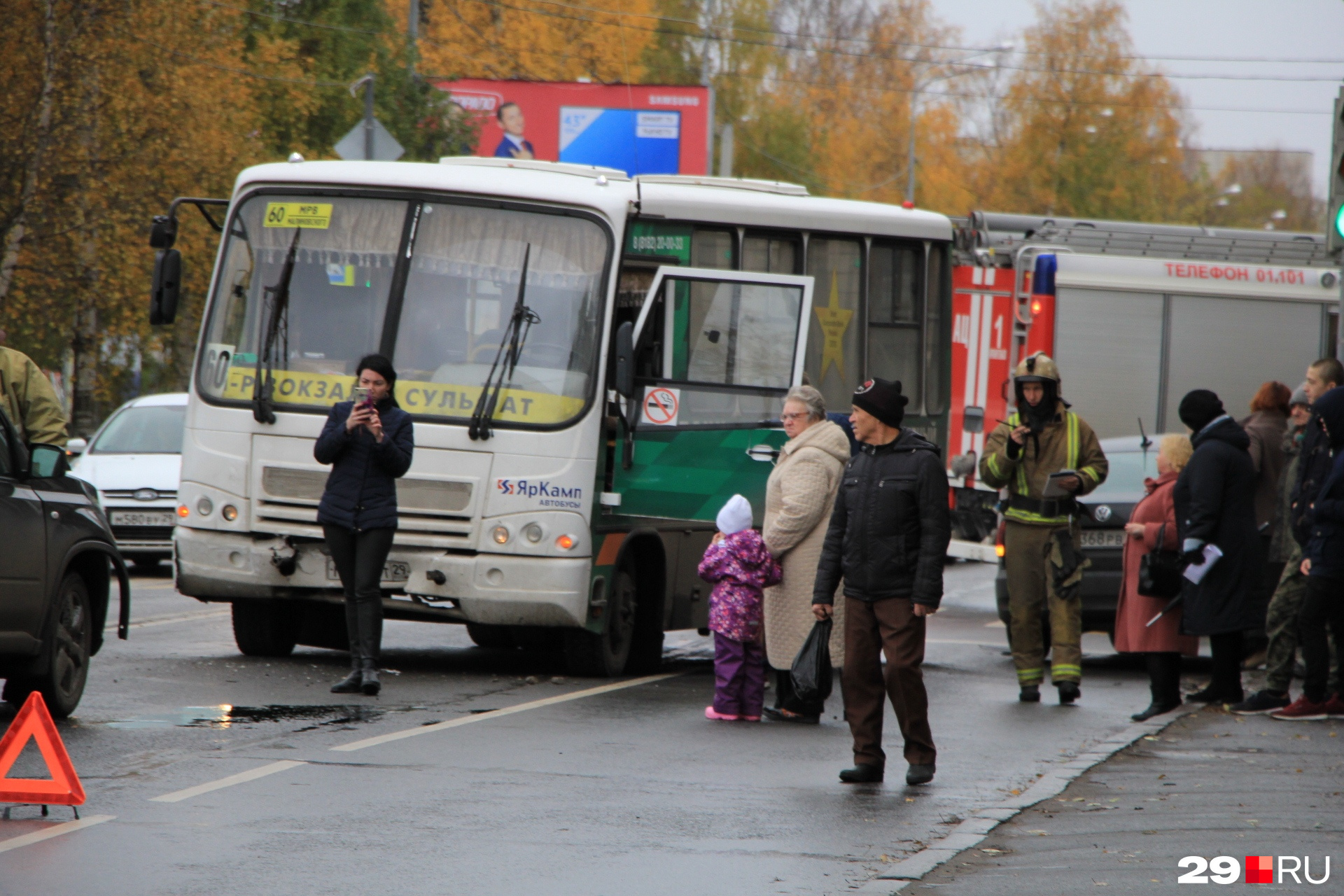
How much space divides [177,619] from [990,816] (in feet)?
29.5

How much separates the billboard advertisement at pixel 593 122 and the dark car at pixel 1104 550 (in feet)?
95.6

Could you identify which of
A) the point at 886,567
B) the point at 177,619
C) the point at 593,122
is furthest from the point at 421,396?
the point at 593,122

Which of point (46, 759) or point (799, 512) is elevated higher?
point (799, 512)

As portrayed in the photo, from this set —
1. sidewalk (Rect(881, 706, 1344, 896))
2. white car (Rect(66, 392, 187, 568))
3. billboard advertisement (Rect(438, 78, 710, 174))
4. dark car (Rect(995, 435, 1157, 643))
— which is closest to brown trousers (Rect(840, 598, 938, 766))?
sidewalk (Rect(881, 706, 1344, 896))

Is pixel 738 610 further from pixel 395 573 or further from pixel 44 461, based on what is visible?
pixel 44 461

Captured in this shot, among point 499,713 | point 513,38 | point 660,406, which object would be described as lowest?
point 499,713

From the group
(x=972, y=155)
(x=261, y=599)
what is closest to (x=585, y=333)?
(x=261, y=599)

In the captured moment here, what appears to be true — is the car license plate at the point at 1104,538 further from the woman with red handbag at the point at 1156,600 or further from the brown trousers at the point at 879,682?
the brown trousers at the point at 879,682

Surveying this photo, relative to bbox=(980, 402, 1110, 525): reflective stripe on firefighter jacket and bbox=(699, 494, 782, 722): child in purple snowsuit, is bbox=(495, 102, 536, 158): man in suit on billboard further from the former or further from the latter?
bbox=(699, 494, 782, 722): child in purple snowsuit

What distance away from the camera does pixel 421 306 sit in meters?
11.7

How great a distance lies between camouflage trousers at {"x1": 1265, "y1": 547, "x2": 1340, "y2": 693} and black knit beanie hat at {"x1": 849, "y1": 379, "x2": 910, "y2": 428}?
398 centimetres

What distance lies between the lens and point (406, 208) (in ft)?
39.1

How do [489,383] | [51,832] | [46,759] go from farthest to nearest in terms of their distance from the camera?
[489,383] < [46,759] < [51,832]

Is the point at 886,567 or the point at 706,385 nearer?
the point at 886,567
